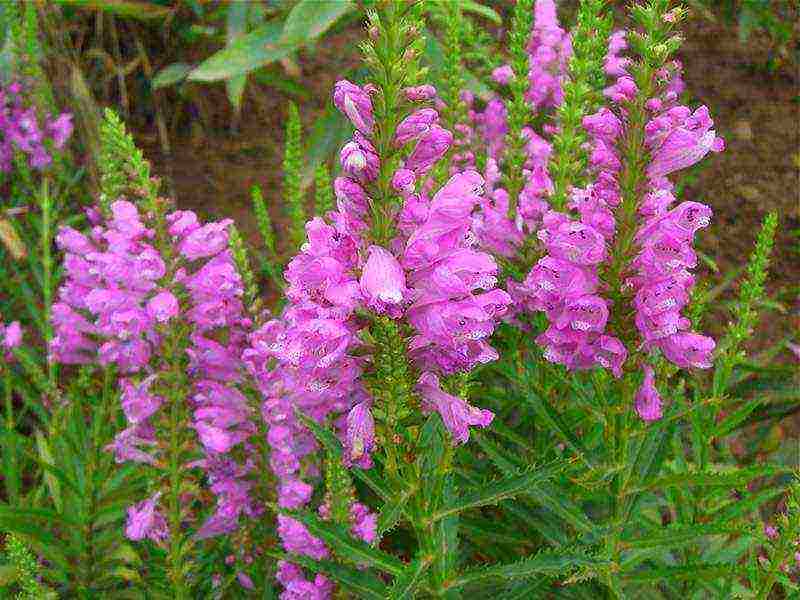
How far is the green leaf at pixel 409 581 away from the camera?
5.09 ft

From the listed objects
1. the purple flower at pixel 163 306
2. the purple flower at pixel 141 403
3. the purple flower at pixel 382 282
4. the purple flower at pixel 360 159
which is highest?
the purple flower at pixel 360 159

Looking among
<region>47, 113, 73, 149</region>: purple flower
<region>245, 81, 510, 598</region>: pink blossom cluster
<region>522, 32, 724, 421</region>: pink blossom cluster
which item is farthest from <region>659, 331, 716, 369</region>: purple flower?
<region>47, 113, 73, 149</region>: purple flower

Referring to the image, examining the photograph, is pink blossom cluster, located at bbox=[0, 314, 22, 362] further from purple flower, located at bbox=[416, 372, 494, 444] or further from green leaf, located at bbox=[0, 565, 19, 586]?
purple flower, located at bbox=[416, 372, 494, 444]

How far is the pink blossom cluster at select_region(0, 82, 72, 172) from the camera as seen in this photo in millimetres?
3734

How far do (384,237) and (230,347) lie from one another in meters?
0.96

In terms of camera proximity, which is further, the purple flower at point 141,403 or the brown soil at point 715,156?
the brown soil at point 715,156

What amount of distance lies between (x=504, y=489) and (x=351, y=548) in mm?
331

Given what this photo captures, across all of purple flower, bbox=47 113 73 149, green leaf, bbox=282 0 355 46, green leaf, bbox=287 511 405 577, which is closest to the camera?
green leaf, bbox=287 511 405 577

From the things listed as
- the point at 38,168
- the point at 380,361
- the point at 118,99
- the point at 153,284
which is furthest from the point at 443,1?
the point at 118,99

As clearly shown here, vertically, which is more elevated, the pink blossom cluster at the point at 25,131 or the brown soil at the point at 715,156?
the pink blossom cluster at the point at 25,131

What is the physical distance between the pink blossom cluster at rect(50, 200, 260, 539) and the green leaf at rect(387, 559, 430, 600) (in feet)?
2.38

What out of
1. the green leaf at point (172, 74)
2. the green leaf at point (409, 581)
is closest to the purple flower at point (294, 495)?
the green leaf at point (409, 581)

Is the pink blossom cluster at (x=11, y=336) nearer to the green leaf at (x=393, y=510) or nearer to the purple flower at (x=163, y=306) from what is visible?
the purple flower at (x=163, y=306)

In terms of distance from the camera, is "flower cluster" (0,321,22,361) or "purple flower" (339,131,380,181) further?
"flower cluster" (0,321,22,361)
